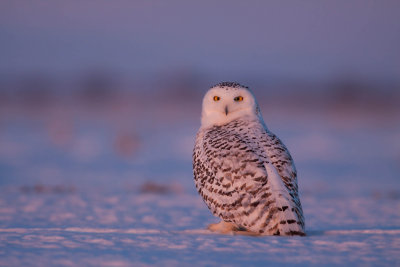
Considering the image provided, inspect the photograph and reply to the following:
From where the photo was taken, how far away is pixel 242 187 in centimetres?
418

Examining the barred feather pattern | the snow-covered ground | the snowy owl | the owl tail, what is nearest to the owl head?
the snowy owl

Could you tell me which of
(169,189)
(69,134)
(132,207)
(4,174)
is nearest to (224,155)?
(132,207)

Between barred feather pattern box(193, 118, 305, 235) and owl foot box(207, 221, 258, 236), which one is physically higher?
barred feather pattern box(193, 118, 305, 235)

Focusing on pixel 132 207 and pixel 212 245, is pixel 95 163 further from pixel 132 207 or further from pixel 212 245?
pixel 212 245

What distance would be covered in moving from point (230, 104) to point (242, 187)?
93cm

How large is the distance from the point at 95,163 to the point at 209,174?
9.40m

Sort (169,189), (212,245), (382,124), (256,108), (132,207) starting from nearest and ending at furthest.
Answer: (212,245) < (256,108) < (132,207) < (169,189) < (382,124)

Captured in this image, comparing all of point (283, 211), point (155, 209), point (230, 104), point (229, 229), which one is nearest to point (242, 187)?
point (283, 211)

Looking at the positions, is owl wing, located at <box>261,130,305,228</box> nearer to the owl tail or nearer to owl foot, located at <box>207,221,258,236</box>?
the owl tail

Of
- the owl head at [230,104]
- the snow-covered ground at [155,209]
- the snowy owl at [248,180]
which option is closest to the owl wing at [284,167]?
the snowy owl at [248,180]

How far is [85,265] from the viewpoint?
3.36 m

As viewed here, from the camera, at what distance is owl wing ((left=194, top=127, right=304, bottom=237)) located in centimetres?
412

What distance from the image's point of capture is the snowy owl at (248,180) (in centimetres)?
412

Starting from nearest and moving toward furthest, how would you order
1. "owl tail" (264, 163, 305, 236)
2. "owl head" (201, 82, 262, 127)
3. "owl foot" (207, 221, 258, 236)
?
"owl tail" (264, 163, 305, 236)
"owl foot" (207, 221, 258, 236)
"owl head" (201, 82, 262, 127)
